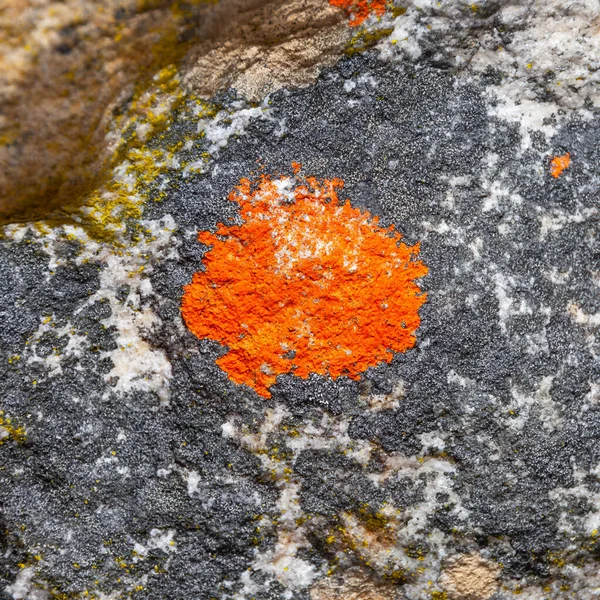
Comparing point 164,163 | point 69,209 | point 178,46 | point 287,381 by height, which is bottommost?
point 287,381

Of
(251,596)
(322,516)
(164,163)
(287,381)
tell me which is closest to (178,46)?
(164,163)

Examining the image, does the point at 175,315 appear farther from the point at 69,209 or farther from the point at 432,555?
the point at 432,555

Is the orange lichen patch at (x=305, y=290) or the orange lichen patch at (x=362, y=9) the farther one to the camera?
the orange lichen patch at (x=362, y=9)

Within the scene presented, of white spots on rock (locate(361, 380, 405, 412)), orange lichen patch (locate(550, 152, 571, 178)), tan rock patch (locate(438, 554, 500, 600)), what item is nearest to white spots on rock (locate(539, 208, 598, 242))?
orange lichen patch (locate(550, 152, 571, 178))

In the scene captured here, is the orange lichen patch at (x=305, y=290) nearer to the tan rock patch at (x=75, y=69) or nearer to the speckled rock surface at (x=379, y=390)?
the speckled rock surface at (x=379, y=390)

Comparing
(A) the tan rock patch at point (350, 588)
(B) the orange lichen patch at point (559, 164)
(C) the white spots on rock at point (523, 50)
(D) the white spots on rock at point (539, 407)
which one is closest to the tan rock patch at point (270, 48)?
(C) the white spots on rock at point (523, 50)

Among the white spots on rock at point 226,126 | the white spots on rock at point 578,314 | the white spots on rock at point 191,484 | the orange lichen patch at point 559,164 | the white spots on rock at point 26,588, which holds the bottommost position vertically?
the white spots on rock at point 26,588

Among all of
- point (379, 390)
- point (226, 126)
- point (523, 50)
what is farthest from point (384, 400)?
point (523, 50)
